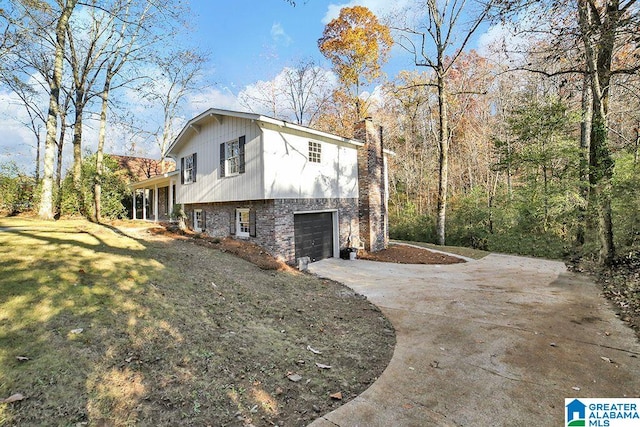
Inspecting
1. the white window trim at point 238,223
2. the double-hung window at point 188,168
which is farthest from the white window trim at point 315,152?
the double-hung window at point 188,168

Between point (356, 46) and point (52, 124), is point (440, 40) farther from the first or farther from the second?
point (52, 124)

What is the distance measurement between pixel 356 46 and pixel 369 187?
1236cm

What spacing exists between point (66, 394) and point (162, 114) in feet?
91.0

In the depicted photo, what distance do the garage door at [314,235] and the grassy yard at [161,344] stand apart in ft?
15.8

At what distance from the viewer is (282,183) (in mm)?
10258

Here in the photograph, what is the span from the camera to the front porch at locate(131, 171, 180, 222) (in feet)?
59.1

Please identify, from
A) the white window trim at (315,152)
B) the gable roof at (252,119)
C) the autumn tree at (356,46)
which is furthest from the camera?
the autumn tree at (356,46)

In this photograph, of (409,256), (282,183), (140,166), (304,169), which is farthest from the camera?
(140,166)

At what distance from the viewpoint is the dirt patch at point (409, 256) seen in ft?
38.7

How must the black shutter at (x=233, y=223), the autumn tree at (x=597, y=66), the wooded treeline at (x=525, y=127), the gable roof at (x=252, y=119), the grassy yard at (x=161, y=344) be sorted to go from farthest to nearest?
the black shutter at (x=233, y=223) < the gable roof at (x=252, y=119) < the wooded treeline at (x=525, y=127) < the autumn tree at (x=597, y=66) < the grassy yard at (x=161, y=344)

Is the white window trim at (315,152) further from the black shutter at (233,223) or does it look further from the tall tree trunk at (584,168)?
the tall tree trunk at (584,168)

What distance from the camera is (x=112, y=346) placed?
10.6 feet

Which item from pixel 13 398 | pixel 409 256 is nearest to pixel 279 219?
pixel 409 256

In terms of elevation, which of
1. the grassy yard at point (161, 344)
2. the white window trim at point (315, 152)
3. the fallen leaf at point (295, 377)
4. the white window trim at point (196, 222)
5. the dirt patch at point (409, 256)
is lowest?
the dirt patch at point (409, 256)
